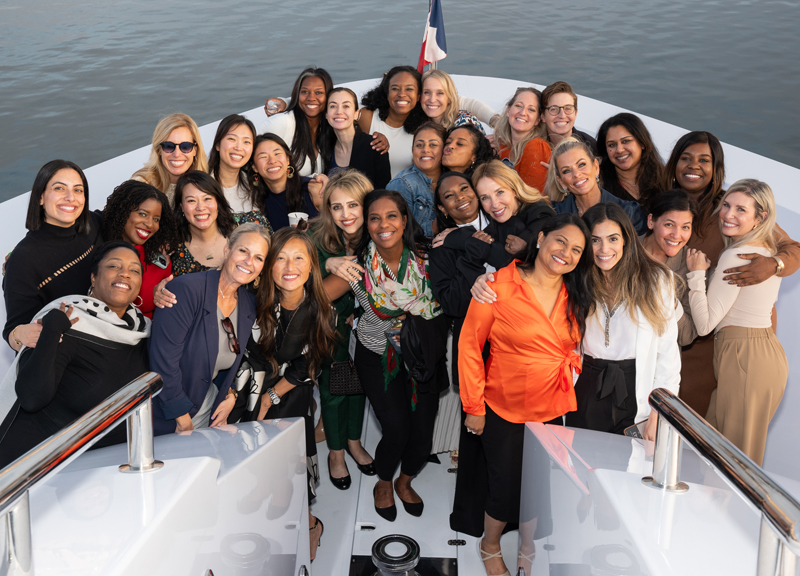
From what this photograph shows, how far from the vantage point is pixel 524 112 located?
400cm

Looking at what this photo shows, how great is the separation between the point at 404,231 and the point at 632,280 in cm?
109

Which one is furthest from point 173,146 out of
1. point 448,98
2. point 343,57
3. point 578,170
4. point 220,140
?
point 343,57

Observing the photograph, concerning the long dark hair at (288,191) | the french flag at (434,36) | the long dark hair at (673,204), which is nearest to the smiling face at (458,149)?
the long dark hair at (288,191)

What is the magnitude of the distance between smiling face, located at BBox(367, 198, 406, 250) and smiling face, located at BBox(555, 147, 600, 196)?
0.84m

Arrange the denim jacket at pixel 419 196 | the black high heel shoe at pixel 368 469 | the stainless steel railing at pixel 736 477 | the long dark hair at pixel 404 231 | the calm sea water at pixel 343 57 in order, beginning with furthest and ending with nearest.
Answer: the calm sea water at pixel 343 57 < the black high heel shoe at pixel 368 469 < the denim jacket at pixel 419 196 < the long dark hair at pixel 404 231 < the stainless steel railing at pixel 736 477

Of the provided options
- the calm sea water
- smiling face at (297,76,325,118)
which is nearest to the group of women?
smiling face at (297,76,325,118)

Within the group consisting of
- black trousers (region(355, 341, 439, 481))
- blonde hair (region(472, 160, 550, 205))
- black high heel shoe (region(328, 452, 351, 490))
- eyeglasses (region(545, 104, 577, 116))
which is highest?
eyeglasses (region(545, 104, 577, 116))

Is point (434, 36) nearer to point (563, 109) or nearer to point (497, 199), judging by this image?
point (563, 109)

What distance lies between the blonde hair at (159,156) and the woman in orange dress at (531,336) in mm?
1966

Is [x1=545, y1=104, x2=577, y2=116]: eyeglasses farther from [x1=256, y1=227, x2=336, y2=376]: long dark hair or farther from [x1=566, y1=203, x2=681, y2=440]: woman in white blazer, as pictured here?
[x1=256, y1=227, x2=336, y2=376]: long dark hair

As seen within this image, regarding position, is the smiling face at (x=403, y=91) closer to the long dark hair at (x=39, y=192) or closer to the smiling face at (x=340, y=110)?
the smiling face at (x=340, y=110)

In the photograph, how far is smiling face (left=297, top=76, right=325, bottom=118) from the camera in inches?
165

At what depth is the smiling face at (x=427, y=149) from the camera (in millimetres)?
3582

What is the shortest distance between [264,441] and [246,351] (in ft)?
2.01
